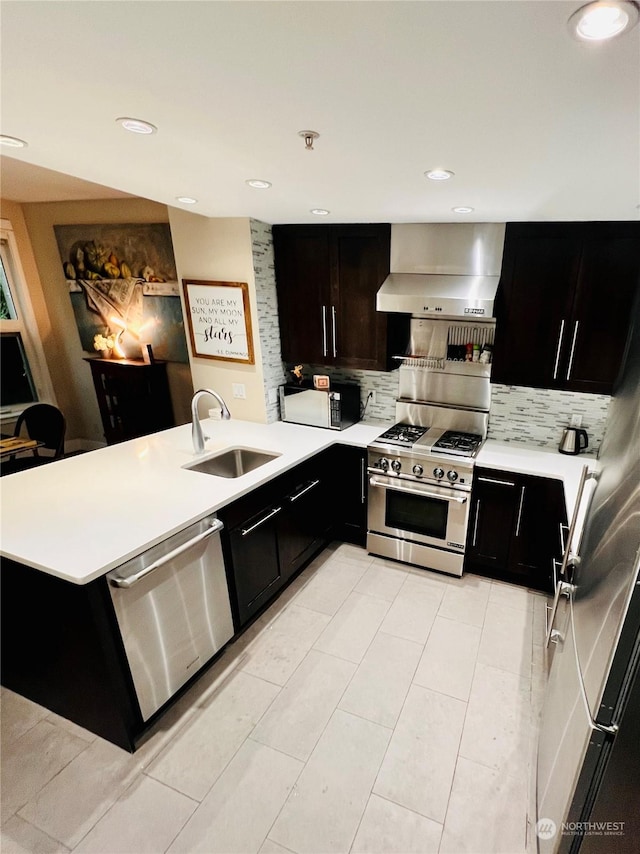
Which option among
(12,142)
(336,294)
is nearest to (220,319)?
(336,294)

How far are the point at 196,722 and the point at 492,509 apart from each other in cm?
200

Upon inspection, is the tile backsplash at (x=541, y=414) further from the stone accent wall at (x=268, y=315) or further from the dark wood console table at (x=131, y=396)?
the dark wood console table at (x=131, y=396)

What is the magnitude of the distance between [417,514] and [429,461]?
42cm

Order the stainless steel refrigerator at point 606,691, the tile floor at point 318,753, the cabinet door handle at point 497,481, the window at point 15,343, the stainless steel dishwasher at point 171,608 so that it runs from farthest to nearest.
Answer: the window at point 15,343 < the cabinet door handle at point 497,481 < the stainless steel dishwasher at point 171,608 < the tile floor at point 318,753 < the stainless steel refrigerator at point 606,691

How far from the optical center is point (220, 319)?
306cm

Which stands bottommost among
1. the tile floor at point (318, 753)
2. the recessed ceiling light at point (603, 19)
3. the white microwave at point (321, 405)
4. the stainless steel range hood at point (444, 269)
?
the tile floor at point (318, 753)

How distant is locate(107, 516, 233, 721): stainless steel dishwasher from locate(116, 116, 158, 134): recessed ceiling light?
148 centimetres

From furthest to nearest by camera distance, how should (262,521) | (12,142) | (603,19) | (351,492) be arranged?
(351,492), (262,521), (12,142), (603,19)

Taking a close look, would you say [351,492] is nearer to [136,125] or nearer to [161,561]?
[161,561]

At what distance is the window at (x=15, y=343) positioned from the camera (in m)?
4.21

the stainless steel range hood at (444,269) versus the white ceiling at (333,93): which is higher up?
the white ceiling at (333,93)

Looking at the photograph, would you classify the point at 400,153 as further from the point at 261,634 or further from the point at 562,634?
the point at 261,634

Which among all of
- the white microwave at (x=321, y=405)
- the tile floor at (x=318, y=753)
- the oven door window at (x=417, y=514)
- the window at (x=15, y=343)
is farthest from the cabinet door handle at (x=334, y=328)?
the window at (x=15, y=343)

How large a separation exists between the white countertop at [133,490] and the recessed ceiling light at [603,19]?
72.9 inches
